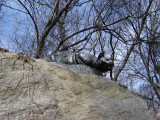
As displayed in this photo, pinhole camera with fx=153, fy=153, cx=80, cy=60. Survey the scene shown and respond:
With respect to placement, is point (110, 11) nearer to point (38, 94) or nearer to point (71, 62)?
point (71, 62)

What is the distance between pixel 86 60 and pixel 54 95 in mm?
1342

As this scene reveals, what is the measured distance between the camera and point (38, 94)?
2.08 metres

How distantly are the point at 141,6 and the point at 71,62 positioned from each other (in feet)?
21.4

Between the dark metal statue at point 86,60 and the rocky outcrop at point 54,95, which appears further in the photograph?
the dark metal statue at point 86,60

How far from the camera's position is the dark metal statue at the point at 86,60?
316 centimetres

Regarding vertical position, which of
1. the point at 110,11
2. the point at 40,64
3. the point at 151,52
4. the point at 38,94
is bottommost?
the point at 38,94

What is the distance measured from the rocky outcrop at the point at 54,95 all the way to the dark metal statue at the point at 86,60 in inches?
16.6

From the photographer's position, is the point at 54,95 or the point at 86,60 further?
the point at 86,60

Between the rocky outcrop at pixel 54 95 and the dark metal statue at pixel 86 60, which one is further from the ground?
the dark metal statue at pixel 86 60

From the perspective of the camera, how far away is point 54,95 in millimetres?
2158

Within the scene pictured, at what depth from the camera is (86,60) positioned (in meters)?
3.30

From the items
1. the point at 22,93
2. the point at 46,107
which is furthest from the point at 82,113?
the point at 22,93

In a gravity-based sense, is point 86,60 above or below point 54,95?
above

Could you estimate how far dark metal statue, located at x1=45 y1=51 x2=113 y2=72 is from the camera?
10.4 ft
